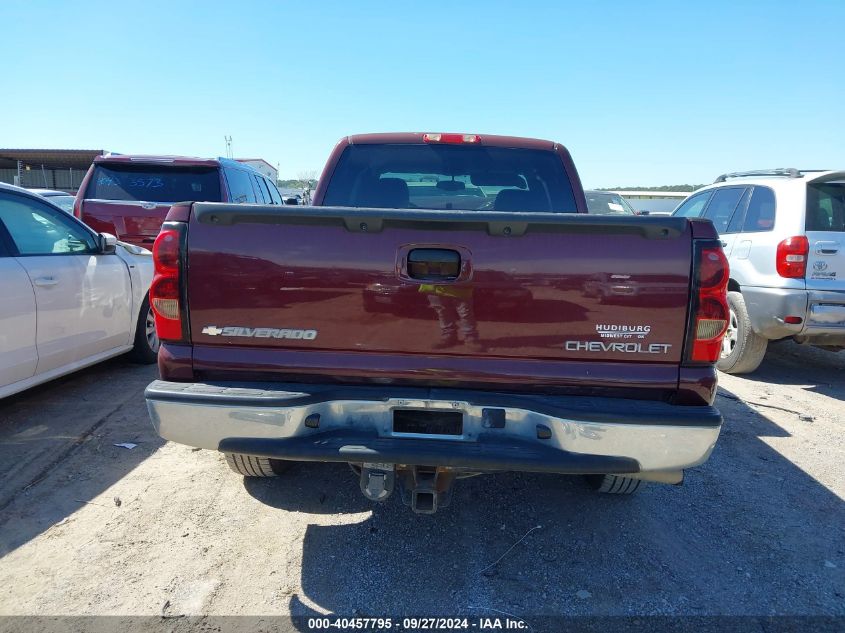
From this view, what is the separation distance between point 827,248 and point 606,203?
28.8 feet

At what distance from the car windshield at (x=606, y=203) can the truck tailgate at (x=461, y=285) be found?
11398 mm

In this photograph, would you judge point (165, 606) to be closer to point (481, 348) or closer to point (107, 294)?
point (481, 348)

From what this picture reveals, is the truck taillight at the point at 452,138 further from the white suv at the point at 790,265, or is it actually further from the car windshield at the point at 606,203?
the car windshield at the point at 606,203

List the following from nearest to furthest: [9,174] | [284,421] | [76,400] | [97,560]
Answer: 1. [284,421]
2. [97,560]
3. [76,400]
4. [9,174]

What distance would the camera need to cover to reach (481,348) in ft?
7.48

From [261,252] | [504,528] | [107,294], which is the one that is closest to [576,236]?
[261,252]

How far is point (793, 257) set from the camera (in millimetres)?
5023

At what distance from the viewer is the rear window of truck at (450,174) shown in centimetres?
358

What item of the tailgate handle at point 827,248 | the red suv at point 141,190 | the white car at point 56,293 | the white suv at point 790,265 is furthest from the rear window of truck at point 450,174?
the red suv at point 141,190

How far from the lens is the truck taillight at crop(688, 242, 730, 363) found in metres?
2.19

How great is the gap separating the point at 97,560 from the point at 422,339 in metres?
1.87

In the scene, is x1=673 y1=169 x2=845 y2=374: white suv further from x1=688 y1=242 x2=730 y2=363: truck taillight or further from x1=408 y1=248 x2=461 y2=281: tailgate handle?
x1=408 y1=248 x2=461 y2=281: tailgate handle

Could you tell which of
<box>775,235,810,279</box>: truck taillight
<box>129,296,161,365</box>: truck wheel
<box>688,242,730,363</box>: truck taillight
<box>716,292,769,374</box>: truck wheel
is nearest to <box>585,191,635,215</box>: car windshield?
<box>716,292,769,374</box>: truck wheel

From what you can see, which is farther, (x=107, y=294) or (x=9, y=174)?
(x=9, y=174)
